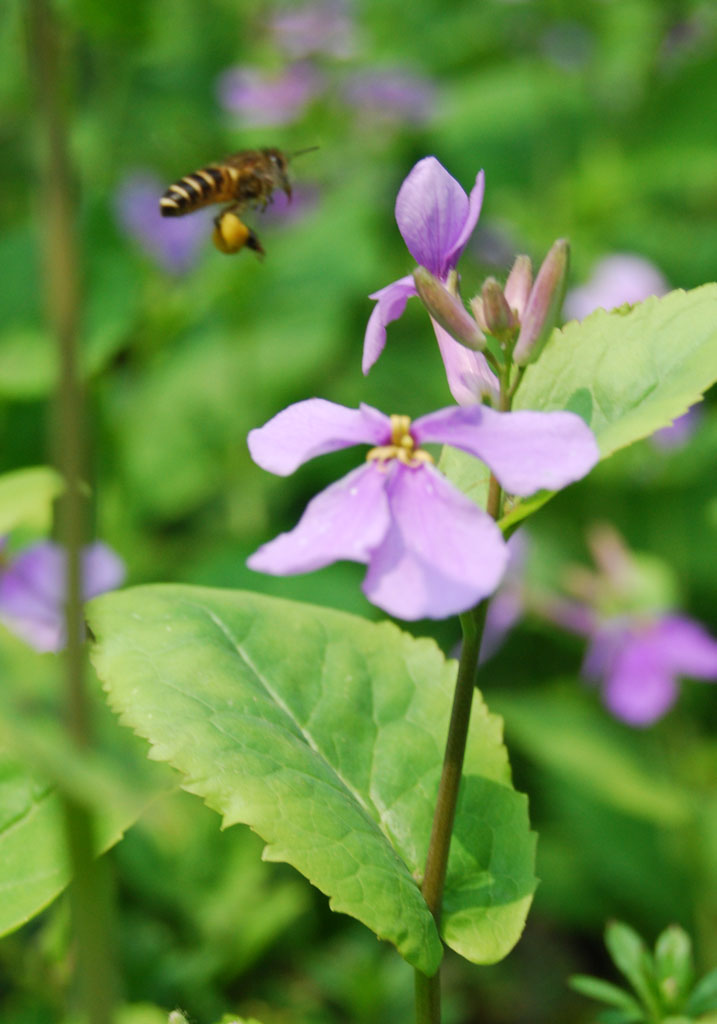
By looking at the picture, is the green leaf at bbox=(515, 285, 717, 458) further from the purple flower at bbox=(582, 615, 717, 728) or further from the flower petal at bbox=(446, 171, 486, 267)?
the purple flower at bbox=(582, 615, 717, 728)

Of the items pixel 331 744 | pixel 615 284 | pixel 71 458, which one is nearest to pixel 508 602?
pixel 615 284

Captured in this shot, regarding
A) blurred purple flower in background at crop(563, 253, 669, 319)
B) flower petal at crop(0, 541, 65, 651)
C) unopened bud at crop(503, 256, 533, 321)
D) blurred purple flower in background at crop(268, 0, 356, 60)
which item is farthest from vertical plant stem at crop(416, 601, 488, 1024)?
blurred purple flower in background at crop(268, 0, 356, 60)

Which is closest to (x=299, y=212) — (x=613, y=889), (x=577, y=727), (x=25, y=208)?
(x=25, y=208)

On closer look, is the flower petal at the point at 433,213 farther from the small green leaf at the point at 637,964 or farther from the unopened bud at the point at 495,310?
the small green leaf at the point at 637,964

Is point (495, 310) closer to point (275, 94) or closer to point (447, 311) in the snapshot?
point (447, 311)

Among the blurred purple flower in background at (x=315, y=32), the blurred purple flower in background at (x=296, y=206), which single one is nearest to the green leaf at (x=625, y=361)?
the blurred purple flower in background at (x=296, y=206)

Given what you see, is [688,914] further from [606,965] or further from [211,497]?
[211,497]
